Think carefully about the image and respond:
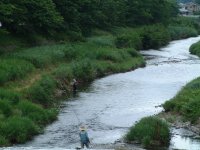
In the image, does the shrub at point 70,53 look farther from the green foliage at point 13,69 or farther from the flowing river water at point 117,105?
the green foliage at point 13,69

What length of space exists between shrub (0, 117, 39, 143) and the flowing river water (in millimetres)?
584

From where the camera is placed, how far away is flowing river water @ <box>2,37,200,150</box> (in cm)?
3131

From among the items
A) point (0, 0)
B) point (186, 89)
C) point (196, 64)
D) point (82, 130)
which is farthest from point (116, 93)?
point (196, 64)

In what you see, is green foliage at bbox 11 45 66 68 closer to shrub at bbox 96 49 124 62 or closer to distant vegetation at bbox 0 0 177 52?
distant vegetation at bbox 0 0 177 52

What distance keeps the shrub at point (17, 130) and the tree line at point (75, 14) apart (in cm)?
2168

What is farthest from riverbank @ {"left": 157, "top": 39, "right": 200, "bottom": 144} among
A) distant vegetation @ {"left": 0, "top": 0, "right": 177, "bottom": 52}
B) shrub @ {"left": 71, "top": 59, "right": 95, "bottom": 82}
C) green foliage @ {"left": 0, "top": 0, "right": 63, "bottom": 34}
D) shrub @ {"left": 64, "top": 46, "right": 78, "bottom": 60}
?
green foliage @ {"left": 0, "top": 0, "right": 63, "bottom": 34}

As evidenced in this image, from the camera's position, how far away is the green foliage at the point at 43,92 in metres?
39.4

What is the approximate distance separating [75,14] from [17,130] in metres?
46.2

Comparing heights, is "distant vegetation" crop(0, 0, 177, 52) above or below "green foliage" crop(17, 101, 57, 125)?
above

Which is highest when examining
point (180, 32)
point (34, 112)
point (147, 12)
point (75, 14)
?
point (75, 14)

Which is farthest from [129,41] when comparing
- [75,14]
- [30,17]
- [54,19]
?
[30,17]

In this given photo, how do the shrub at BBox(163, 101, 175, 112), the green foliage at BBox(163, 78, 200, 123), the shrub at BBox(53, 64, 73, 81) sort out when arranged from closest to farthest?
the green foliage at BBox(163, 78, 200, 123), the shrub at BBox(163, 101, 175, 112), the shrub at BBox(53, 64, 73, 81)

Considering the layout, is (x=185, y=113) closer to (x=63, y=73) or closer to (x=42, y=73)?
(x=63, y=73)

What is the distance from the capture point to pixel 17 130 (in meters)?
30.6
